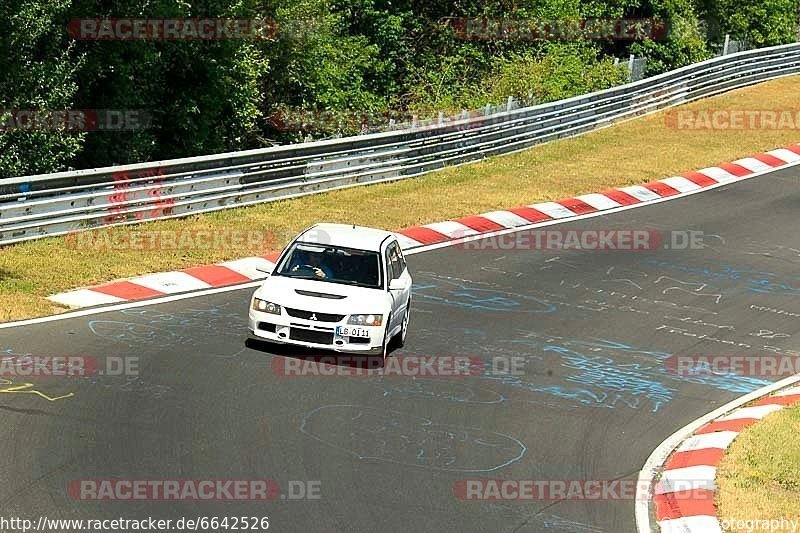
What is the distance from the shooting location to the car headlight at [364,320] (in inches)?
575

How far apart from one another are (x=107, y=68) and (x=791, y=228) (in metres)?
16.1

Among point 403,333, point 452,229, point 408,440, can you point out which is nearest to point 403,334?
point 403,333

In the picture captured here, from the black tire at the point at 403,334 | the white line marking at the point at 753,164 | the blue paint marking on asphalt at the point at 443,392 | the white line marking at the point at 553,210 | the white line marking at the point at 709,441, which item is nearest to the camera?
the white line marking at the point at 709,441

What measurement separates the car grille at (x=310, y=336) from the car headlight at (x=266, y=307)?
0.99ft

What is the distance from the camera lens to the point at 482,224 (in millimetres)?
23953

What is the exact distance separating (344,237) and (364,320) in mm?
1725

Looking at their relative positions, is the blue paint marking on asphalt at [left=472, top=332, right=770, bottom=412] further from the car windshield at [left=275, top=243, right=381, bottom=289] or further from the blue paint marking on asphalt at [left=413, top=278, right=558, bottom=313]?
the car windshield at [left=275, top=243, right=381, bottom=289]
